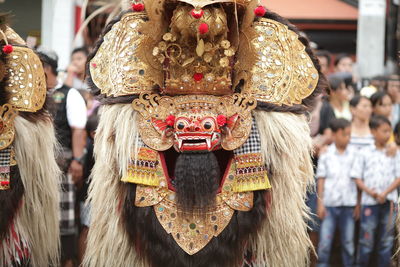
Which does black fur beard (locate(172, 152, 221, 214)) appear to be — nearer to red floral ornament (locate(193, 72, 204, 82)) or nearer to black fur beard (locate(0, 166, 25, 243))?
red floral ornament (locate(193, 72, 204, 82))

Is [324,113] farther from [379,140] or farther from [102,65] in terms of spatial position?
[102,65]

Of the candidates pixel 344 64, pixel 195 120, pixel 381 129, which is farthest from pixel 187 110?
pixel 344 64

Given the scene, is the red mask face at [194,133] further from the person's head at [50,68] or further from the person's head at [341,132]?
the person's head at [341,132]

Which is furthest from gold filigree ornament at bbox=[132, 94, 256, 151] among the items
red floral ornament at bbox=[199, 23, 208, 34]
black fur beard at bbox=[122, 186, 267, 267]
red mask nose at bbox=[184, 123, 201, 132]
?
red floral ornament at bbox=[199, 23, 208, 34]

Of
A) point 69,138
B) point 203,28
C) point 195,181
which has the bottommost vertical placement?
point 195,181

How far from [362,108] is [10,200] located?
11.1ft

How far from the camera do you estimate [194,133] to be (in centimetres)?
431

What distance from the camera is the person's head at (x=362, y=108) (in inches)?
286

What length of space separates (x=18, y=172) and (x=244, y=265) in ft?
4.99

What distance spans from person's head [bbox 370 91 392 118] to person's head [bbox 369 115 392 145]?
71cm

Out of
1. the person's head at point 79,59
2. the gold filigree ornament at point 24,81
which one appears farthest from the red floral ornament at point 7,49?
the person's head at point 79,59

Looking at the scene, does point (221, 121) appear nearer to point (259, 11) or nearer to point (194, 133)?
point (194, 133)

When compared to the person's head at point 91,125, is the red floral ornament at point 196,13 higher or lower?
higher

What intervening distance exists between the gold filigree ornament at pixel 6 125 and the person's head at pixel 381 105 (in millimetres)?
3790
